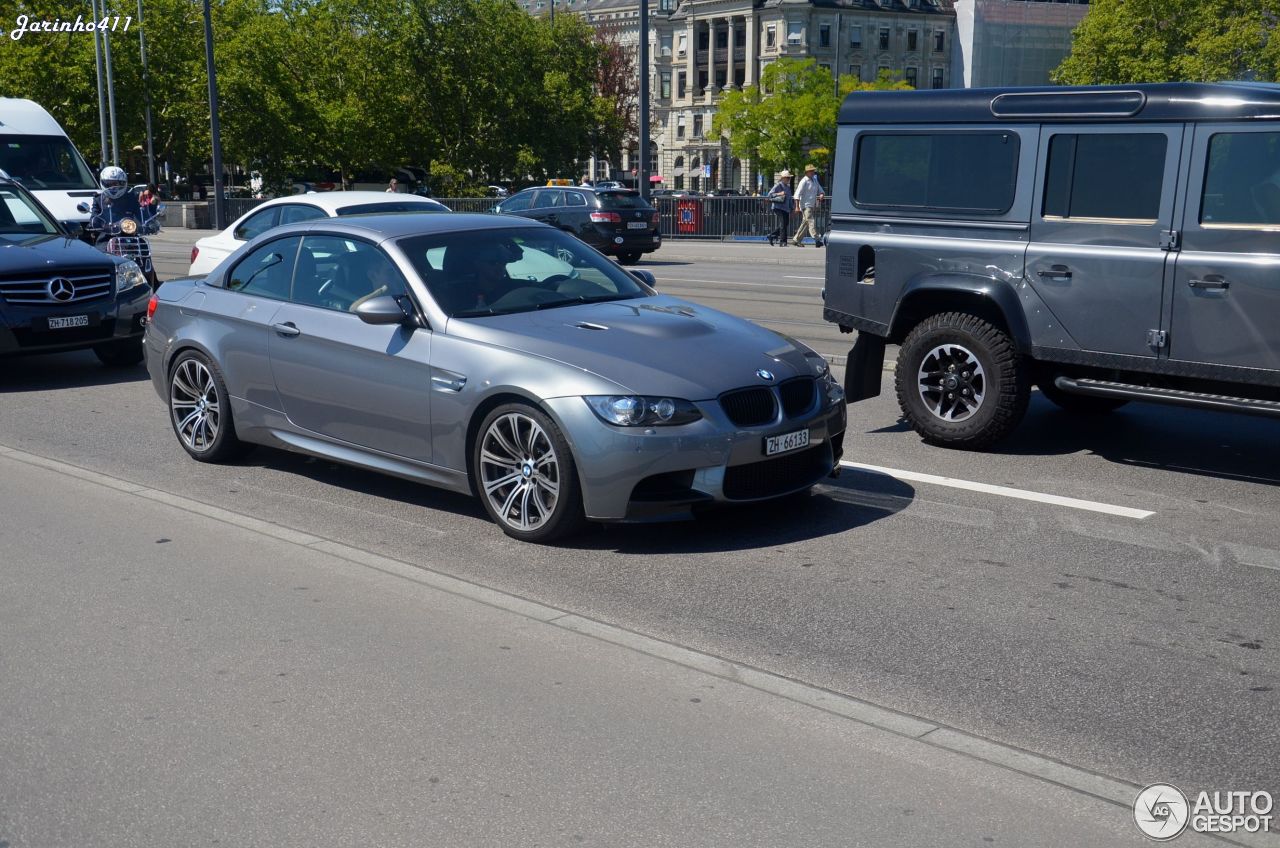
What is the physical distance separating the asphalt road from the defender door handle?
1.07 meters

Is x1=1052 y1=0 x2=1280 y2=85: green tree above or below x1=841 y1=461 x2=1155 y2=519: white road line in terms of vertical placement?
above

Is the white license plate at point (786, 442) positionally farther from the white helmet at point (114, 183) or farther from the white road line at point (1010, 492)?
the white helmet at point (114, 183)

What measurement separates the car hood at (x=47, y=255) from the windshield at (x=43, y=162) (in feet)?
28.7

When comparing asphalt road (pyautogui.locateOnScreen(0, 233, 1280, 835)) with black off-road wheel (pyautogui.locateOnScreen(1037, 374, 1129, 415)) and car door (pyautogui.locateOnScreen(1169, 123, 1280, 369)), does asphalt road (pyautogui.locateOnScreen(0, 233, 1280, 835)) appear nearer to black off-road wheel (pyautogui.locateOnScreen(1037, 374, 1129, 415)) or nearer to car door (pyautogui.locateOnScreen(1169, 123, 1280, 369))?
black off-road wheel (pyautogui.locateOnScreen(1037, 374, 1129, 415))

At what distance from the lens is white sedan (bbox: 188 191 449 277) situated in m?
14.2

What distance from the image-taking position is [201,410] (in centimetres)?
848

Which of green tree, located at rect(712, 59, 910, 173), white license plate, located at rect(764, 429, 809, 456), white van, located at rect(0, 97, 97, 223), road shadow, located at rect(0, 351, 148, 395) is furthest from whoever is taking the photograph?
green tree, located at rect(712, 59, 910, 173)

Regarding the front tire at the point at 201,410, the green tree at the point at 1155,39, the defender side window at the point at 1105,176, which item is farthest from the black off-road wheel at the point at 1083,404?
the green tree at the point at 1155,39

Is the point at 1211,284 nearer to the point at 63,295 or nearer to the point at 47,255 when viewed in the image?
the point at 63,295

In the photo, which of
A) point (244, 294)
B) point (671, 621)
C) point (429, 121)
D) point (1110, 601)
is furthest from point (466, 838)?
point (429, 121)

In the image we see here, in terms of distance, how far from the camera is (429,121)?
6869 centimetres

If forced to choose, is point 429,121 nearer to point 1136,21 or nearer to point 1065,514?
point 1136,21

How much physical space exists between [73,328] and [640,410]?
294 inches

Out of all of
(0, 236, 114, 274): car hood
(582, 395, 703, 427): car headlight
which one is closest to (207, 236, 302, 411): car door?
(582, 395, 703, 427): car headlight
